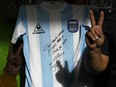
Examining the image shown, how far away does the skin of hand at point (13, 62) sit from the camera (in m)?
1.88

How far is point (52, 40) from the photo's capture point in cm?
188

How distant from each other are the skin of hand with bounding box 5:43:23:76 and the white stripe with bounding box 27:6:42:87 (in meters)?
0.09

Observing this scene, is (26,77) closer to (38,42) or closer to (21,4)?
(38,42)

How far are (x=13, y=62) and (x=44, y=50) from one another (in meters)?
0.21

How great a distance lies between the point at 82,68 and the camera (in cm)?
192

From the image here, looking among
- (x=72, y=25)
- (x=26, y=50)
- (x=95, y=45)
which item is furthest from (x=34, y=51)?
(x=95, y=45)

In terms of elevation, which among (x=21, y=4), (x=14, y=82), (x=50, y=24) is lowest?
(x=14, y=82)

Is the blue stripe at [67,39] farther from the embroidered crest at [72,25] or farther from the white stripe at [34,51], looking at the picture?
the white stripe at [34,51]

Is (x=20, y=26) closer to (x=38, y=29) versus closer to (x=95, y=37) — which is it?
(x=38, y=29)

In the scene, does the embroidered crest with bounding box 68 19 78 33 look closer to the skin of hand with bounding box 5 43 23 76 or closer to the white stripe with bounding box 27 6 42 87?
the white stripe with bounding box 27 6 42 87

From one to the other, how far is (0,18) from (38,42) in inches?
12.4

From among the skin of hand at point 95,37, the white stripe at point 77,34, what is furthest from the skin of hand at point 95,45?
the white stripe at point 77,34

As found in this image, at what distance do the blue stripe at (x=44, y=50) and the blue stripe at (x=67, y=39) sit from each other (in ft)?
0.34

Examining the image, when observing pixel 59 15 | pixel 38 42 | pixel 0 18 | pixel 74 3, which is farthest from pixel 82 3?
pixel 0 18
